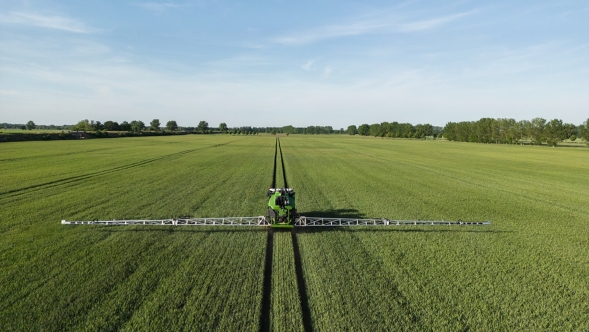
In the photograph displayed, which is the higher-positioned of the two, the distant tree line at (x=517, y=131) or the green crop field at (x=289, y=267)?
the distant tree line at (x=517, y=131)

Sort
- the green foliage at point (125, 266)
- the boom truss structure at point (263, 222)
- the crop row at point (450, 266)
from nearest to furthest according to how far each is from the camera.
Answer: the green foliage at point (125, 266) → the crop row at point (450, 266) → the boom truss structure at point (263, 222)

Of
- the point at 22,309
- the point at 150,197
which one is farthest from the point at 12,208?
the point at 22,309

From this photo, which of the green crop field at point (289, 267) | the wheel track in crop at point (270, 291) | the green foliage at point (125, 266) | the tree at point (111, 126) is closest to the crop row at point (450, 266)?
the green crop field at point (289, 267)

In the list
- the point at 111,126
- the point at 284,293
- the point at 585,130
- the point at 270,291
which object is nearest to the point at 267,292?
the point at 270,291

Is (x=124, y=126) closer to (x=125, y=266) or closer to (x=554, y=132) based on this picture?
(x=125, y=266)

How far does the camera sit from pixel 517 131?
447 ft

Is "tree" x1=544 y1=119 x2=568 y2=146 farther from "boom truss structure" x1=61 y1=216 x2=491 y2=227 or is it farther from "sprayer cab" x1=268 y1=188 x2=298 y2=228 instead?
"sprayer cab" x1=268 y1=188 x2=298 y2=228

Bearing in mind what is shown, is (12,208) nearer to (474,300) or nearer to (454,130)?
(474,300)

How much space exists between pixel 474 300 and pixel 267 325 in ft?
21.7

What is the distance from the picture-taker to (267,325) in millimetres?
7949

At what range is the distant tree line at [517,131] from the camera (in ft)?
391

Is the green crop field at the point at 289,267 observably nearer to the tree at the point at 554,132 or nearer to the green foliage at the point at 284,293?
the green foliage at the point at 284,293

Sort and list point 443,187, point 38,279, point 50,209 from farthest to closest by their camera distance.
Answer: point 443,187 < point 50,209 < point 38,279

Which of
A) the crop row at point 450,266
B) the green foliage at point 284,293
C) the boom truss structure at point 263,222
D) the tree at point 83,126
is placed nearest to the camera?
the green foliage at point 284,293
